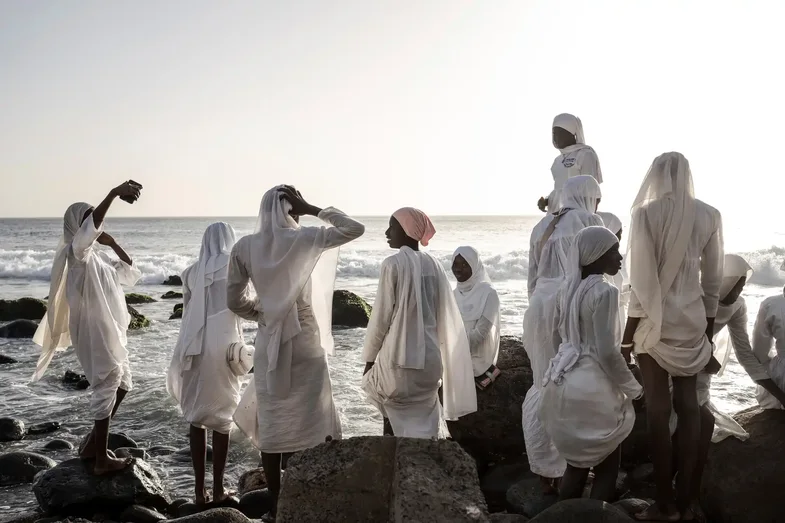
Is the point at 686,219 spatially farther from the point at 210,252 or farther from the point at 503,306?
the point at 503,306

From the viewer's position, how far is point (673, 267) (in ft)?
15.0

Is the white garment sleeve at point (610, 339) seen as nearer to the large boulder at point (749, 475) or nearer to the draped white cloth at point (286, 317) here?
the large boulder at point (749, 475)

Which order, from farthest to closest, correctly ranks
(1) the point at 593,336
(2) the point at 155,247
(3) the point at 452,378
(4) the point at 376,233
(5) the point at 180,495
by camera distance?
(4) the point at 376,233, (2) the point at 155,247, (5) the point at 180,495, (3) the point at 452,378, (1) the point at 593,336

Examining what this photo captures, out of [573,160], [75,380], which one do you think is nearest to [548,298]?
[573,160]

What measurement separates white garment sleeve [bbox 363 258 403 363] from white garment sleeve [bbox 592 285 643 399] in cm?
154

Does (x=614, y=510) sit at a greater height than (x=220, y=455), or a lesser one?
greater

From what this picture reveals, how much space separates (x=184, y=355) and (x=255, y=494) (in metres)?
1.32

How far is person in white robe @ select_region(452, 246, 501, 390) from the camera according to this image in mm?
6457

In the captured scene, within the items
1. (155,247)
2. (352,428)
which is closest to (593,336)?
(352,428)

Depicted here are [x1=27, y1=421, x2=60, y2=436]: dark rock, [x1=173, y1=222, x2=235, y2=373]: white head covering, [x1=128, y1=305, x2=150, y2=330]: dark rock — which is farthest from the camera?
[x1=128, y1=305, x2=150, y2=330]: dark rock

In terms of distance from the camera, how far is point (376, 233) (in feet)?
211

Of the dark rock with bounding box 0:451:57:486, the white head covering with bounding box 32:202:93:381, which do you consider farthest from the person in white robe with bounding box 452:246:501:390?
the dark rock with bounding box 0:451:57:486

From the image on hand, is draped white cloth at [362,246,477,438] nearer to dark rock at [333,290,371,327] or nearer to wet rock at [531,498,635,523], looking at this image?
wet rock at [531,498,635,523]

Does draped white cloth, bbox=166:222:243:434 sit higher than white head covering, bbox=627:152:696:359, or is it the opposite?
white head covering, bbox=627:152:696:359
